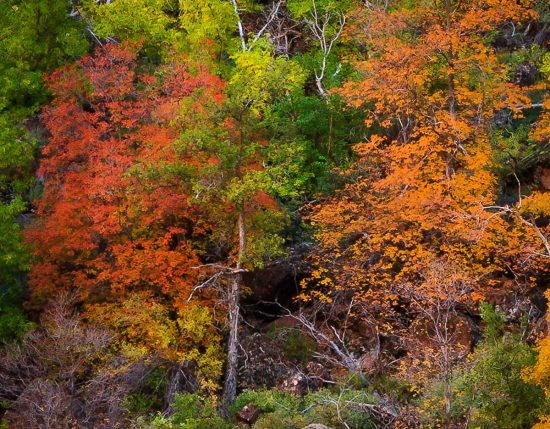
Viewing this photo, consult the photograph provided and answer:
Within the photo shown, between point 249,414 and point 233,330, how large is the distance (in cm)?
297

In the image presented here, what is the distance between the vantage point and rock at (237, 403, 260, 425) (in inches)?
728

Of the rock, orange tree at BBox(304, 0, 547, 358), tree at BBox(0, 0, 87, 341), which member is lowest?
the rock

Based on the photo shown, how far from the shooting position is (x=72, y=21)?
30.5m

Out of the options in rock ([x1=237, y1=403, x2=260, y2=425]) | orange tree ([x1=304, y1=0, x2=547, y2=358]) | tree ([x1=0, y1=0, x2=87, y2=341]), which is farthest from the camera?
tree ([x1=0, y1=0, x2=87, y2=341])

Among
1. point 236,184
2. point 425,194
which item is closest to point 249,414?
Answer: point 236,184

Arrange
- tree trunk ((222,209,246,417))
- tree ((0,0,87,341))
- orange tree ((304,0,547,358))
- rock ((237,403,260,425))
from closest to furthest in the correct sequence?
rock ((237,403,260,425)) → tree trunk ((222,209,246,417)) → orange tree ((304,0,547,358)) → tree ((0,0,87,341))

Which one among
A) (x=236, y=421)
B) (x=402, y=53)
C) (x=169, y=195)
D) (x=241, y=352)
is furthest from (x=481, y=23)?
(x=236, y=421)

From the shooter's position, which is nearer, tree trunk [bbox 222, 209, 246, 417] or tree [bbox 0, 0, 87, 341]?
tree trunk [bbox 222, 209, 246, 417]

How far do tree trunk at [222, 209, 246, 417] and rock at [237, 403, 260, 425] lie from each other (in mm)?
1209

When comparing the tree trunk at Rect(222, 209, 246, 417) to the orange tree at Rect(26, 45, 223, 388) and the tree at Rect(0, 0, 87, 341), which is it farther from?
the tree at Rect(0, 0, 87, 341)

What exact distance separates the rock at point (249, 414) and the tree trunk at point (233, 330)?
121 cm

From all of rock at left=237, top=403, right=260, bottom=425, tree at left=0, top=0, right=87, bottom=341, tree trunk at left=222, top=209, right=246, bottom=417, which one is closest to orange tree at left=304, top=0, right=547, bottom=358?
tree trunk at left=222, top=209, right=246, bottom=417

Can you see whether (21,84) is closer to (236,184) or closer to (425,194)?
(236,184)

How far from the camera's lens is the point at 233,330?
2097 centimetres
